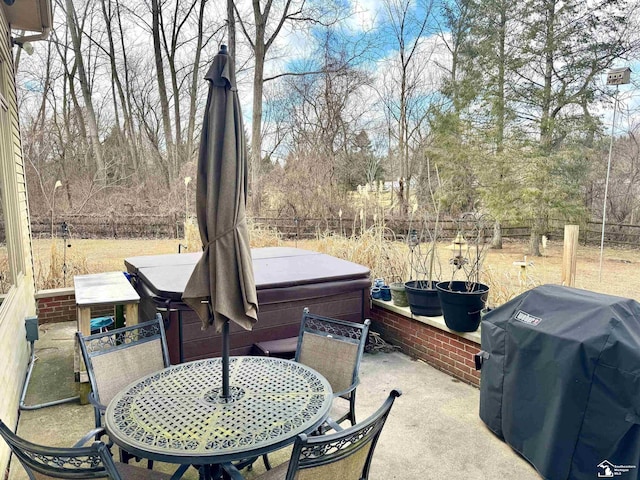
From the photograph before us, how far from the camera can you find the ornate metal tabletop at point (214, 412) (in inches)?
59.8

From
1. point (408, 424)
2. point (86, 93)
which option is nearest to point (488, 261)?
point (408, 424)

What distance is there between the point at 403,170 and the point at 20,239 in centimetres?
1320

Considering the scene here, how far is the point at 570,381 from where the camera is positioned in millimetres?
2049

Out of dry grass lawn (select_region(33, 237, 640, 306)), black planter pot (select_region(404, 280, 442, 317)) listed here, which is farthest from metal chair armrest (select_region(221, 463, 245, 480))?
dry grass lawn (select_region(33, 237, 640, 306))

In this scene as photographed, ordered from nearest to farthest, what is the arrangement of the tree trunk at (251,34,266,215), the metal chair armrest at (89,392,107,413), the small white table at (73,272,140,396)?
the metal chair armrest at (89,392,107,413), the small white table at (73,272,140,396), the tree trunk at (251,34,266,215)

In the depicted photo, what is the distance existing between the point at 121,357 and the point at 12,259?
6.92ft

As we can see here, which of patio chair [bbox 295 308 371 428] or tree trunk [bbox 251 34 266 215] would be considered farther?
tree trunk [bbox 251 34 266 215]

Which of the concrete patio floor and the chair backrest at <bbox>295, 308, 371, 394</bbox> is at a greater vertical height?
the chair backrest at <bbox>295, 308, 371, 394</bbox>

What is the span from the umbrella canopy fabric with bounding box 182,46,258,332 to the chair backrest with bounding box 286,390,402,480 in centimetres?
70

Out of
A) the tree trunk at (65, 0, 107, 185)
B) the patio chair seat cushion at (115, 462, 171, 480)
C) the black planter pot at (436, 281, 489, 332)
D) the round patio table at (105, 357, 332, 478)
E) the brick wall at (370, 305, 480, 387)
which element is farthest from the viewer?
the tree trunk at (65, 0, 107, 185)

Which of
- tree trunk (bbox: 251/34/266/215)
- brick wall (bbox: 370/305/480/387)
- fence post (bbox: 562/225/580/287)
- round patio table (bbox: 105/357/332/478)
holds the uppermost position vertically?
tree trunk (bbox: 251/34/266/215)

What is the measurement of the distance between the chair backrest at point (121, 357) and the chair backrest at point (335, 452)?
1.31 metres

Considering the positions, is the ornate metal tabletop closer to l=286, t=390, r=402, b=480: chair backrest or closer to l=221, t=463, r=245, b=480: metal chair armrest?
l=221, t=463, r=245, b=480: metal chair armrest

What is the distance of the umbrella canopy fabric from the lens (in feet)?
5.73
